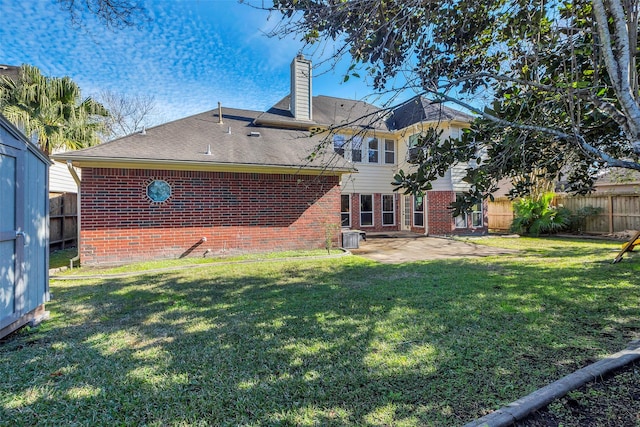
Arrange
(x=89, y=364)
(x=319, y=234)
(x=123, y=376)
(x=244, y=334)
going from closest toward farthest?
(x=123, y=376) < (x=89, y=364) < (x=244, y=334) < (x=319, y=234)

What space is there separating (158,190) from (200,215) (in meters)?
1.32

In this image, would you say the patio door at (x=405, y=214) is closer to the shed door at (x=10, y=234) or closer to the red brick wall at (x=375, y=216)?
the red brick wall at (x=375, y=216)

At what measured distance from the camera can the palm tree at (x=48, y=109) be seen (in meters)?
11.7

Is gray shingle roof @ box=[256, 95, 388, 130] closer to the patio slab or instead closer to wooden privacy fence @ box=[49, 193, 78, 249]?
the patio slab

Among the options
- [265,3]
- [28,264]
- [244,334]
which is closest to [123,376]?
[244,334]

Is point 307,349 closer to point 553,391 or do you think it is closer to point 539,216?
point 553,391

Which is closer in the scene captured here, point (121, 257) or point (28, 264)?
point (28, 264)

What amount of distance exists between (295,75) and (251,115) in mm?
2761

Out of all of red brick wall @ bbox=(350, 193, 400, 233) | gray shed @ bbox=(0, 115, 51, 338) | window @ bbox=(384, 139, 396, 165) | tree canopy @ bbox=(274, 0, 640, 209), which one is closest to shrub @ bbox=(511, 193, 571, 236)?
red brick wall @ bbox=(350, 193, 400, 233)

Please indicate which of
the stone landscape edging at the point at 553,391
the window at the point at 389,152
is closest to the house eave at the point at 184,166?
the stone landscape edging at the point at 553,391

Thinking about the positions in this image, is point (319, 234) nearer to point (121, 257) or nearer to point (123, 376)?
point (121, 257)

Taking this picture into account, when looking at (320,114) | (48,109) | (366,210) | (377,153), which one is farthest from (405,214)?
(48,109)

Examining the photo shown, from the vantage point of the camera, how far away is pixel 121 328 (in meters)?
4.11

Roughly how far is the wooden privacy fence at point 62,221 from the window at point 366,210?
12729mm
